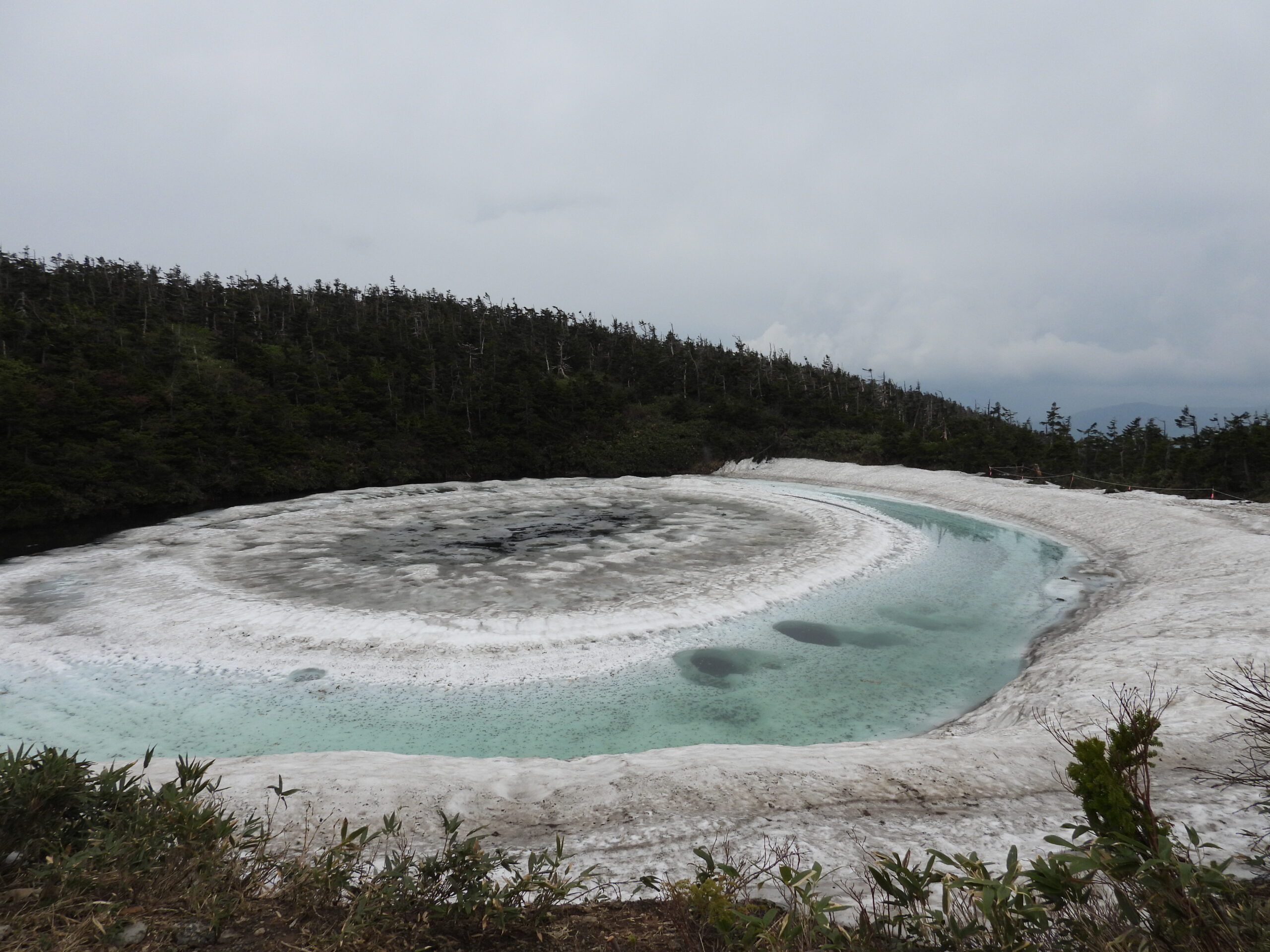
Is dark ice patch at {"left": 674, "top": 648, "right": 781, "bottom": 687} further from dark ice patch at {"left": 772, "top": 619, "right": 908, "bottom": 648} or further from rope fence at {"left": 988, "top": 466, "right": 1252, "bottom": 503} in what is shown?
rope fence at {"left": 988, "top": 466, "right": 1252, "bottom": 503}

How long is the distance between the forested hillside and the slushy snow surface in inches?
626

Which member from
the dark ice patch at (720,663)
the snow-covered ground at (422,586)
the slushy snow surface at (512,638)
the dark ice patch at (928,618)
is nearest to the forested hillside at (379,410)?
the snow-covered ground at (422,586)

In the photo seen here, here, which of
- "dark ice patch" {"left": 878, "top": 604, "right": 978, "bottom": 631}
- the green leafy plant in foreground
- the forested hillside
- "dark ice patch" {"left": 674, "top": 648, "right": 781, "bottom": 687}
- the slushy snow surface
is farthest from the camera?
the forested hillside

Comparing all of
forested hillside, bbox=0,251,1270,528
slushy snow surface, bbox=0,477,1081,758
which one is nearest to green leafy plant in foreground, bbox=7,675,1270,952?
slushy snow surface, bbox=0,477,1081,758

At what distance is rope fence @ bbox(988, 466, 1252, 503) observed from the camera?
83.4ft

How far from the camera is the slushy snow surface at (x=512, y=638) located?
28.6ft

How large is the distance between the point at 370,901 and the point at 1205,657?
36.8 feet

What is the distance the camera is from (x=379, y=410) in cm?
4988

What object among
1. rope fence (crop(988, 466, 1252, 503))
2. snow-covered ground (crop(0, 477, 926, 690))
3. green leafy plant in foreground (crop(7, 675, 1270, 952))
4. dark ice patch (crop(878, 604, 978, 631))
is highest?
rope fence (crop(988, 466, 1252, 503))

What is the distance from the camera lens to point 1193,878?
249 cm

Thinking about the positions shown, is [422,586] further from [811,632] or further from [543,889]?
[543,889]

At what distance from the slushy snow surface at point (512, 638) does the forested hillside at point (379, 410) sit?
15.9m

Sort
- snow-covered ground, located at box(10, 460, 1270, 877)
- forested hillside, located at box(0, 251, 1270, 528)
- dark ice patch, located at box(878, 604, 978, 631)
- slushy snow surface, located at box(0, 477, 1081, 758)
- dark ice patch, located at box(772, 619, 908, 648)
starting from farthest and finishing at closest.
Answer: forested hillside, located at box(0, 251, 1270, 528)
dark ice patch, located at box(878, 604, 978, 631)
dark ice patch, located at box(772, 619, 908, 648)
slushy snow surface, located at box(0, 477, 1081, 758)
snow-covered ground, located at box(10, 460, 1270, 877)

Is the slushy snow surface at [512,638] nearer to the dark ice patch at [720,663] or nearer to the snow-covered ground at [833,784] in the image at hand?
the dark ice patch at [720,663]
